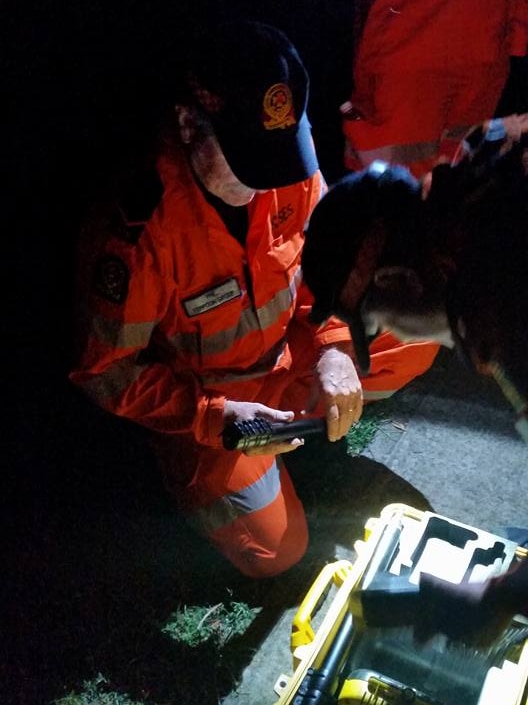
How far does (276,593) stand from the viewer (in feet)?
7.37

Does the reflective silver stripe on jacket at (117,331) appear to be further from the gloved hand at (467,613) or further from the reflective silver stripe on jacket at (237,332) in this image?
the gloved hand at (467,613)

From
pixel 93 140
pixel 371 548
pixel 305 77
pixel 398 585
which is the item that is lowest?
pixel 371 548

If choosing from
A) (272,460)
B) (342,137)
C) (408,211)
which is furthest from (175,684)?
(342,137)

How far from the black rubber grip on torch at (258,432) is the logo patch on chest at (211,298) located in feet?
1.07

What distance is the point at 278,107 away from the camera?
1.78m

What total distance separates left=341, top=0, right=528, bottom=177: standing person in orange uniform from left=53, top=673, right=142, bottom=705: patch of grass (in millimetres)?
1815

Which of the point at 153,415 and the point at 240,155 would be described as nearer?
the point at 240,155

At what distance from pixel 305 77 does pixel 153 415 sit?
0.99 m

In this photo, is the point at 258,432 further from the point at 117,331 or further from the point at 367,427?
the point at 367,427

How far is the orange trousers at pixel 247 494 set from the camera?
88.1 inches

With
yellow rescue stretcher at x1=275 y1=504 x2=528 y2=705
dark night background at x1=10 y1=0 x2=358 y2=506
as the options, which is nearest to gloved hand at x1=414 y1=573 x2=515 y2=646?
yellow rescue stretcher at x1=275 y1=504 x2=528 y2=705

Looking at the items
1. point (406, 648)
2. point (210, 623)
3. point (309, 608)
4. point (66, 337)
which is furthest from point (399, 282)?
point (66, 337)

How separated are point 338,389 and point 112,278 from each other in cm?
70

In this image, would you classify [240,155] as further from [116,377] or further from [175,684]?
[175,684]
